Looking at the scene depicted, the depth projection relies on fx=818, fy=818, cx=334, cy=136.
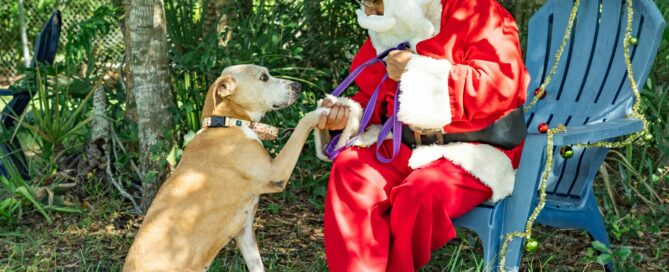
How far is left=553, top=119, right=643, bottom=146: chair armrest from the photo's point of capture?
10.6 feet

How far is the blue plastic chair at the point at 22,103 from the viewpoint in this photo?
17.5 feet

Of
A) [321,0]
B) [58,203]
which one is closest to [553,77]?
[321,0]

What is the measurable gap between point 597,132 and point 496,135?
399 millimetres

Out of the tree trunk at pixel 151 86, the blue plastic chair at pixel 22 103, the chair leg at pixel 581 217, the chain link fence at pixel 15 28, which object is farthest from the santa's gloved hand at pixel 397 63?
the chain link fence at pixel 15 28

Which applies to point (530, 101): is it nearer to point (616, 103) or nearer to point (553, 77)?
point (553, 77)

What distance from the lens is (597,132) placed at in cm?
329

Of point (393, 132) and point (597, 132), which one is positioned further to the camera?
point (393, 132)

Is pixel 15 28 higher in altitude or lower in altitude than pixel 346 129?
lower

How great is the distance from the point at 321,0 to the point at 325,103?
1.88m

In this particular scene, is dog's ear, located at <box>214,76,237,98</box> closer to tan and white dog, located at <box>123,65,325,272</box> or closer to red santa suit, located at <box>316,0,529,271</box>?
tan and white dog, located at <box>123,65,325,272</box>

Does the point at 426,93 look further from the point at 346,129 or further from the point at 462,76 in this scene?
the point at 346,129

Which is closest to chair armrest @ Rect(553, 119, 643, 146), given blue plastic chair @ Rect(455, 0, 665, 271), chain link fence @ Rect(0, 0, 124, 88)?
blue plastic chair @ Rect(455, 0, 665, 271)

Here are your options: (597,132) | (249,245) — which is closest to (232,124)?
(249,245)

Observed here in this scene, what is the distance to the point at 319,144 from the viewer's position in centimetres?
370
